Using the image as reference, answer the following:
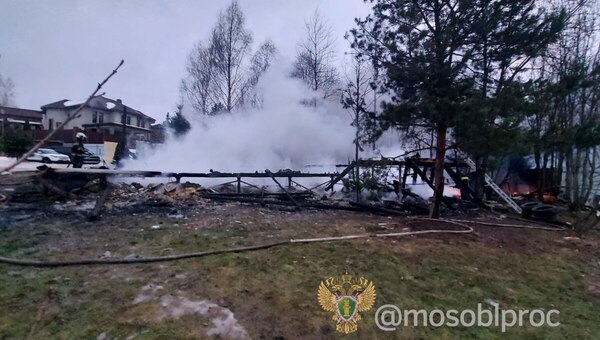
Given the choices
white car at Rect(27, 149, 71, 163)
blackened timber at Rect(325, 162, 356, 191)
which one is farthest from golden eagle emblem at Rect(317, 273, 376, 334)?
white car at Rect(27, 149, 71, 163)

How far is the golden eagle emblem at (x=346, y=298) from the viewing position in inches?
163

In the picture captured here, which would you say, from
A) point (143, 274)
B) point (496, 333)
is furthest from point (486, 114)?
point (143, 274)

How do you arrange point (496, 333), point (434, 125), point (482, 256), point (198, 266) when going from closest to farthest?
point (496, 333) → point (198, 266) → point (482, 256) → point (434, 125)

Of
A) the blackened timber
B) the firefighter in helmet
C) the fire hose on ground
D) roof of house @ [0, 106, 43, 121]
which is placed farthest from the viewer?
roof of house @ [0, 106, 43, 121]

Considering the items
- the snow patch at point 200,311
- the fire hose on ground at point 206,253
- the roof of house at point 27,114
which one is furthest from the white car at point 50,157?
the snow patch at point 200,311

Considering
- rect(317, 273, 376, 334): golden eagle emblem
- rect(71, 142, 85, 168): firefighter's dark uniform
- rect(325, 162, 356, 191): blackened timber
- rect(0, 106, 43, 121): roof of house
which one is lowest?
rect(317, 273, 376, 334): golden eagle emblem

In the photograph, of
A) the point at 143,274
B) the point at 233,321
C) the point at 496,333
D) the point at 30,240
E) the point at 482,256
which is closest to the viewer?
the point at 233,321

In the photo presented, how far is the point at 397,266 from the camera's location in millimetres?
5578

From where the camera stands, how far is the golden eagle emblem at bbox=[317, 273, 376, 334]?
413cm

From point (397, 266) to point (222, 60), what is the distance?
2322cm

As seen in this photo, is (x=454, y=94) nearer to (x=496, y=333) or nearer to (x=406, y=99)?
(x=406, y=99)

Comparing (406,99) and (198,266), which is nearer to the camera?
(198,266)

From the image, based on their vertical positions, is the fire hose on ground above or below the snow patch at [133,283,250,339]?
above

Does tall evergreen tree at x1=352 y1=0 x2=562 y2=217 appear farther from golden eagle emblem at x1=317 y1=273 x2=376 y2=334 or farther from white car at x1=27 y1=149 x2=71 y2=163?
white car at x1=27 y1=149 x2=71 y2=163
